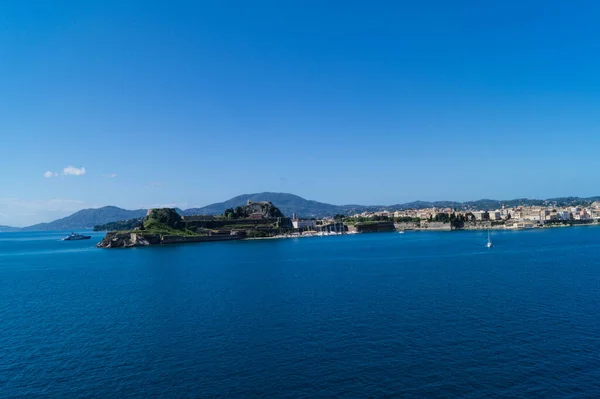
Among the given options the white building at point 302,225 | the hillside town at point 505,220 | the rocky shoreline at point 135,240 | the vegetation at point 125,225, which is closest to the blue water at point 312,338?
the rocky shoreline at point 135,240

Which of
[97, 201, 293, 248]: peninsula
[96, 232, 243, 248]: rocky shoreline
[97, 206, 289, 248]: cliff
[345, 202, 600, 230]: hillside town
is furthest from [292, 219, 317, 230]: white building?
[96, 232, 243, 248]: rocky shoreline

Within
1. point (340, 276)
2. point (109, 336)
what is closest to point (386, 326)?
point (109, 336)

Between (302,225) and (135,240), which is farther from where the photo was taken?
(302,225)

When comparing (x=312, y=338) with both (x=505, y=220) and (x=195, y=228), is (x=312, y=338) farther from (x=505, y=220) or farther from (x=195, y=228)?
(x=505, y=220)

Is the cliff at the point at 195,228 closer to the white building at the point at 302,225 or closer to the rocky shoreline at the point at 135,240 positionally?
the rocky shoreline at the point at 135,240

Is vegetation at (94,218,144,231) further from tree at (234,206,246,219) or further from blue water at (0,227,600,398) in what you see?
blue water at (0,227,600,398)

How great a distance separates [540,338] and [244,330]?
11.3 m

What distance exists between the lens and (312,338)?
56.1ft

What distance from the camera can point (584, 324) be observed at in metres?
17.9

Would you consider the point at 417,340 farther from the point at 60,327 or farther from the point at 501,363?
the point at 60,327

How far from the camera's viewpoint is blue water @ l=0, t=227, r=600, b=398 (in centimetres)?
1286

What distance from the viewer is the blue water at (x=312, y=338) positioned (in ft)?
42.2

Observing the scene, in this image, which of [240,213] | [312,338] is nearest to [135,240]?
[240,213]

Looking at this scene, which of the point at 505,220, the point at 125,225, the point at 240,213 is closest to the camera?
the point at 240,213
